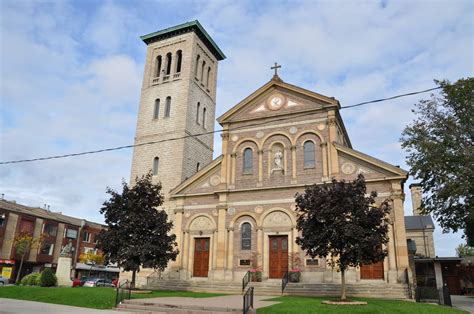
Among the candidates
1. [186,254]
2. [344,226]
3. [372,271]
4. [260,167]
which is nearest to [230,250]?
[186,254]

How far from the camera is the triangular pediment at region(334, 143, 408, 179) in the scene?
22438mm

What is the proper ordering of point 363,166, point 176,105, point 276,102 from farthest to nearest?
1. point 176,105
2. point 276,102
3. point 363,166

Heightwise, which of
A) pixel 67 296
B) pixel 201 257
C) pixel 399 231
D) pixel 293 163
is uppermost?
pixel 293 163

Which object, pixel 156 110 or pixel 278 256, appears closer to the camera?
pixel 278 256

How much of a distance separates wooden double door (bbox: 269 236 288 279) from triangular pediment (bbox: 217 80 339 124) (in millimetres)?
8579

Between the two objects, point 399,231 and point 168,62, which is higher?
point 168,62

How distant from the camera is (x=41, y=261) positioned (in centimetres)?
5091

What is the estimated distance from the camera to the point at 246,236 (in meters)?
24.9

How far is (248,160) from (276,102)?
4.60 m

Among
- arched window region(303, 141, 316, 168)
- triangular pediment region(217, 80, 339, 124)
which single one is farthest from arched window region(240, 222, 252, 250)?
triangular pediment region(217, 80, 339, 124)

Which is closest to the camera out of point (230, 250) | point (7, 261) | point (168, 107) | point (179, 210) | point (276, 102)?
point (230, 250)

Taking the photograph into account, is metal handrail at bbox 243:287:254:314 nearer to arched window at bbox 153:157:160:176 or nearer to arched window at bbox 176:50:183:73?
arched window at bbox 153:157:160:176

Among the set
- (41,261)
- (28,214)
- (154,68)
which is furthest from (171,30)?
(41,261)

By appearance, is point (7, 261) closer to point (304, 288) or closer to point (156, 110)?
point (156, 110)
